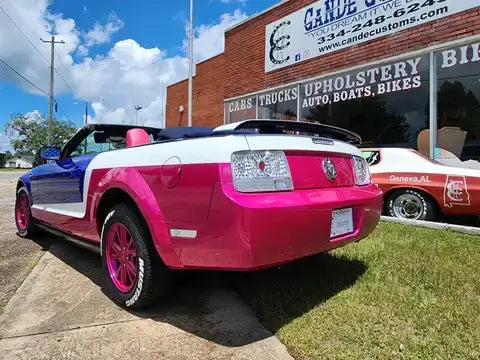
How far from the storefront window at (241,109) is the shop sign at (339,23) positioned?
1043 millimetres

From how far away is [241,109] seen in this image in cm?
1210

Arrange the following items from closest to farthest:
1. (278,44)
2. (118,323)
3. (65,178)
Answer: (118,323), (65,178), (278,44)

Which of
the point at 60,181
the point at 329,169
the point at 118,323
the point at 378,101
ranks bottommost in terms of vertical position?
the point at 118,323

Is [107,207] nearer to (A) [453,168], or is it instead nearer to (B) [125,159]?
(B) [125,159]

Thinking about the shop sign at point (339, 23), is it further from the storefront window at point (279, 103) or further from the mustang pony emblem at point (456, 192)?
the mustang pony emblem at point (456, 192)

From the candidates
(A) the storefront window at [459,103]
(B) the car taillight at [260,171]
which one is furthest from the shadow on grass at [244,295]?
(A) the storefront window at [459,103]

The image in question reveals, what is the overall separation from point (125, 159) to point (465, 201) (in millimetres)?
4510

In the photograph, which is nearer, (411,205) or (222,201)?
(222,201)

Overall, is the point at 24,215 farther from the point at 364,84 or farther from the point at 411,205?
the point at 364,84

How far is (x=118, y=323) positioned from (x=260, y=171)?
149 cm

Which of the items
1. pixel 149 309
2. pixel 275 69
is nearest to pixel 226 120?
pixel 275 69

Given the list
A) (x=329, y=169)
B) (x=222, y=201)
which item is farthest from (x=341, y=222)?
(x=222, y=201)

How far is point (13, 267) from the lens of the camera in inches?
169

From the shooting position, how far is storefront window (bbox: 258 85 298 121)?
1047 centimetres
